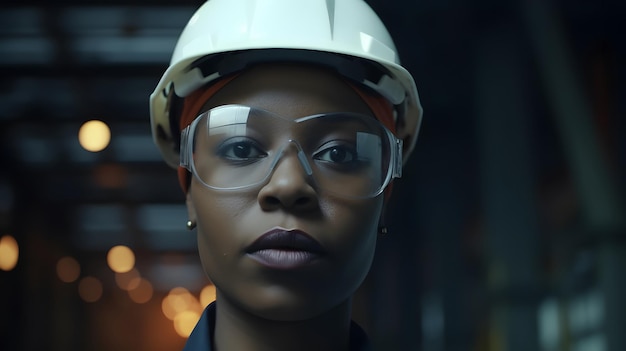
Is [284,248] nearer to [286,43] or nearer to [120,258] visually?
[286,43]

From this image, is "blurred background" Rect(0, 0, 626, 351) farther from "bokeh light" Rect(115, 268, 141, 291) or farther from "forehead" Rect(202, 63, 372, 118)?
"forehead" Rect(202, 63, 372, 118)

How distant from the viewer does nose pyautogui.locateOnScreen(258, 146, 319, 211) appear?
87.4 inches

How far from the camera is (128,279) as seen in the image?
29.2 m

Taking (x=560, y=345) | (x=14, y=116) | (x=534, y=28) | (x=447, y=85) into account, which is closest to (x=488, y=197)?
(x=534, y=28)

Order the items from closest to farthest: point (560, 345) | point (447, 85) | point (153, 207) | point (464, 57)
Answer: point (464, 57) → point (447, 85) → point (560, 345) → point (153, 207)

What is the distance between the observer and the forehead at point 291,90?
7.66 feet

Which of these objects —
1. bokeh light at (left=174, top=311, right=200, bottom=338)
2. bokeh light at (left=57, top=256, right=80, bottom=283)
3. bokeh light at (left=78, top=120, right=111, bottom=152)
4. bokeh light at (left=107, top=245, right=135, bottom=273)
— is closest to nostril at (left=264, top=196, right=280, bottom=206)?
bokeh light at (left=78, top=120, right=111, bottom=152)

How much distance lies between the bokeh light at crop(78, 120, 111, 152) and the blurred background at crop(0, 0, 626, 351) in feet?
0.18

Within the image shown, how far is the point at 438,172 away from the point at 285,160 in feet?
46.2

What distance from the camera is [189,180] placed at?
8.32 ft

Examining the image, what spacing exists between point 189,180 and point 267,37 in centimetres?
44

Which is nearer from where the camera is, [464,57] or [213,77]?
[213,77]

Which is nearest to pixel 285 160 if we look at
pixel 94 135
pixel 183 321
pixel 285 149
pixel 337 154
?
pixel 285 149

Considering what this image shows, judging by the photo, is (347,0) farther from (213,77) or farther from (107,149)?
(107,149)
